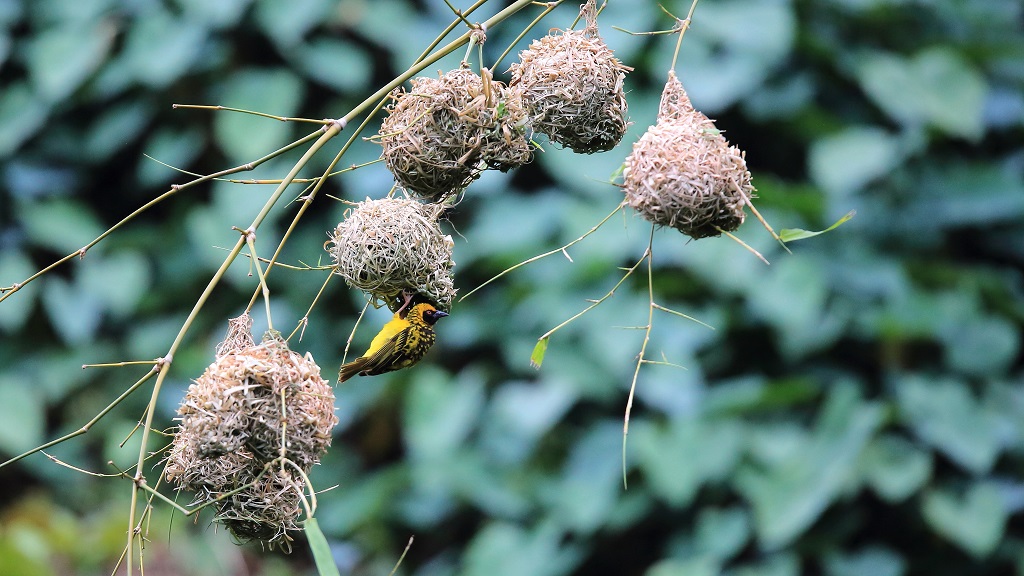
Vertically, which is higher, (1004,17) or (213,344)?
(1004,17)

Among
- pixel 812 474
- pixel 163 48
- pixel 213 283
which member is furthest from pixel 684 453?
pixel 163 48

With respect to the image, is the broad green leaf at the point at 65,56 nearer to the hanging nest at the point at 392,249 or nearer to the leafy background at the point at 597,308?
the leafy background at the point at 597,308

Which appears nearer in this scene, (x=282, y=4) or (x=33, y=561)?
(x=33, y=561)

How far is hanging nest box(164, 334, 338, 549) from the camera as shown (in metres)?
1.36

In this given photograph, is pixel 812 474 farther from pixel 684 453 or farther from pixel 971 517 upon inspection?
pixel 971 517

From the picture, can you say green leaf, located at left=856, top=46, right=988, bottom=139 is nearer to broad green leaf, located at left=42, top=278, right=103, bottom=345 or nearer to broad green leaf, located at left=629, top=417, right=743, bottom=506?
broad green leaf, located at left=629, top=417, right=743, bottom=506

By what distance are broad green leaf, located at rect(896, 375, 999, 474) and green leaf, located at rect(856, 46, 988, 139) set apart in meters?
0.84

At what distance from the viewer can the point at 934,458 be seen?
3.16 meters

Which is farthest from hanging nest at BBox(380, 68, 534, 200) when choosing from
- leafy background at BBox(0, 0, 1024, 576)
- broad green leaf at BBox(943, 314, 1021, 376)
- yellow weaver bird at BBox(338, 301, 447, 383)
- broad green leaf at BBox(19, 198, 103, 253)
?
broad green leaf at BBox(19, 198, 103, 253)

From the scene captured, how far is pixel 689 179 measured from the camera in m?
1.49

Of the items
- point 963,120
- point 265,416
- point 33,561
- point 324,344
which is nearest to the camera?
point 265,416

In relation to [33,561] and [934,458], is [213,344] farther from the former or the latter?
[934,458]

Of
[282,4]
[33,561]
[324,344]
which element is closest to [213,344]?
[324,344]

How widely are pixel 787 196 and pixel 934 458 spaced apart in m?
0.98
